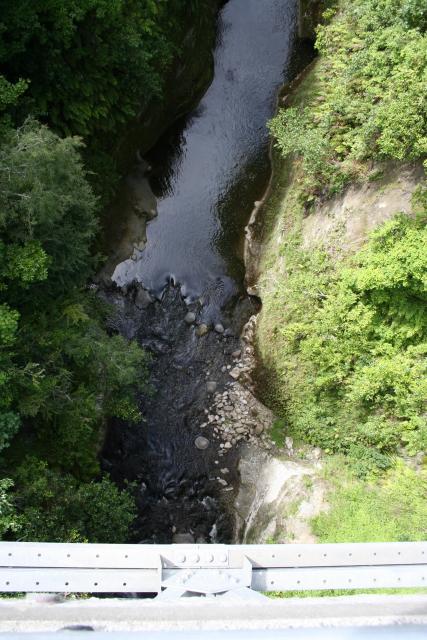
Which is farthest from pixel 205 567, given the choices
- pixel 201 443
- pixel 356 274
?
pixel 201 443

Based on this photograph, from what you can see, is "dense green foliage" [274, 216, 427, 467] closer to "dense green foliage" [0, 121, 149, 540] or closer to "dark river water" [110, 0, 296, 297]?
"dark river water" [110, 0, 296, 297]

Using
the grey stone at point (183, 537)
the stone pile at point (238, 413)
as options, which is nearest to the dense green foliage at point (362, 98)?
the stone pile at point (238, 413)

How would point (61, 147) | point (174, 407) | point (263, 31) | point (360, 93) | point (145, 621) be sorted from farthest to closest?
point (263, 31), point (174, 407), point (360, 93), point (61, 147), point (145, 621)

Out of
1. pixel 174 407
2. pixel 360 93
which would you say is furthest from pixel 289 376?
pixel 360 93

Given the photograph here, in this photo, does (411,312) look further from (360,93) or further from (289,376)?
(360,93)

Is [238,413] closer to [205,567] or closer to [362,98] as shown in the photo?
[362,98]

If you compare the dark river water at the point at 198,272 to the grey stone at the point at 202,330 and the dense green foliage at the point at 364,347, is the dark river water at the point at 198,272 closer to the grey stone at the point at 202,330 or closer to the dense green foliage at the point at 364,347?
the grey stone at the point at 202,330
